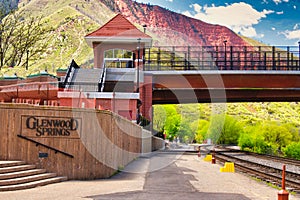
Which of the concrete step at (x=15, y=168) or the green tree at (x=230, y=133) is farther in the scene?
the green tree at (x=230, y=133)

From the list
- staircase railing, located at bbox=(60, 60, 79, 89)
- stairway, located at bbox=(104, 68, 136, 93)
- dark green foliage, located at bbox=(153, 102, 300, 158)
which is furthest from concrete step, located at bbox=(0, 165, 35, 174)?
dark green foliage, located at bbox=(153, 102, 300, 158)

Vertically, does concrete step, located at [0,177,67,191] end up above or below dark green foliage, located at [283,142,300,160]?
above

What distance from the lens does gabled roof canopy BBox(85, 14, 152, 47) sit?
41094 mm

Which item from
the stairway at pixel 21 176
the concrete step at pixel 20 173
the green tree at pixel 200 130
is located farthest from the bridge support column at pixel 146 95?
the green tree at pixel 200 130

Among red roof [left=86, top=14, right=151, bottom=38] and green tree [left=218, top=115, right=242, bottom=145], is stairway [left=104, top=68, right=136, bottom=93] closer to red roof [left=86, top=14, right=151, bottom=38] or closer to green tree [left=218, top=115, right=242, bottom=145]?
red roof [left=86, top=14, right=151, bottom=38]

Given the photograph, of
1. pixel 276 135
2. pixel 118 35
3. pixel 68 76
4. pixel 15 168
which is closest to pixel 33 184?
pixel 15 168

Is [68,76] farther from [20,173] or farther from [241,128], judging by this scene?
[241,128]

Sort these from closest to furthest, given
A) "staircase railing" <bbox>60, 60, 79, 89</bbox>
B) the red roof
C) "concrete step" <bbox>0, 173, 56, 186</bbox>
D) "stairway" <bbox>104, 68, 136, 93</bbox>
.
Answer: "concrete step" <bbox>0, 173, 56, 186</bbox> → "staircase railing" <bbox>60, 60, 79, 89</bbox> → "stairway" <bbox>104, 68, 136, 93</bbox> → the red roof

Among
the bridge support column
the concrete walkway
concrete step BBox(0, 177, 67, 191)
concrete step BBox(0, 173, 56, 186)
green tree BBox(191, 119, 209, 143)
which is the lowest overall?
green tree BBox(191, 119, 209, 143)

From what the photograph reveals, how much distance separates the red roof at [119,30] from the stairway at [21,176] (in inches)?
1160

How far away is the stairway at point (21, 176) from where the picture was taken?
11.4 meters

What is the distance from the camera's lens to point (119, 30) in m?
43.1

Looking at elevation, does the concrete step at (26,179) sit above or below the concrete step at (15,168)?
below

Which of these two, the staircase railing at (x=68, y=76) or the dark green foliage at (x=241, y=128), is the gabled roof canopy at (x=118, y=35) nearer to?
the staircase railing at (x=68, y=76)
